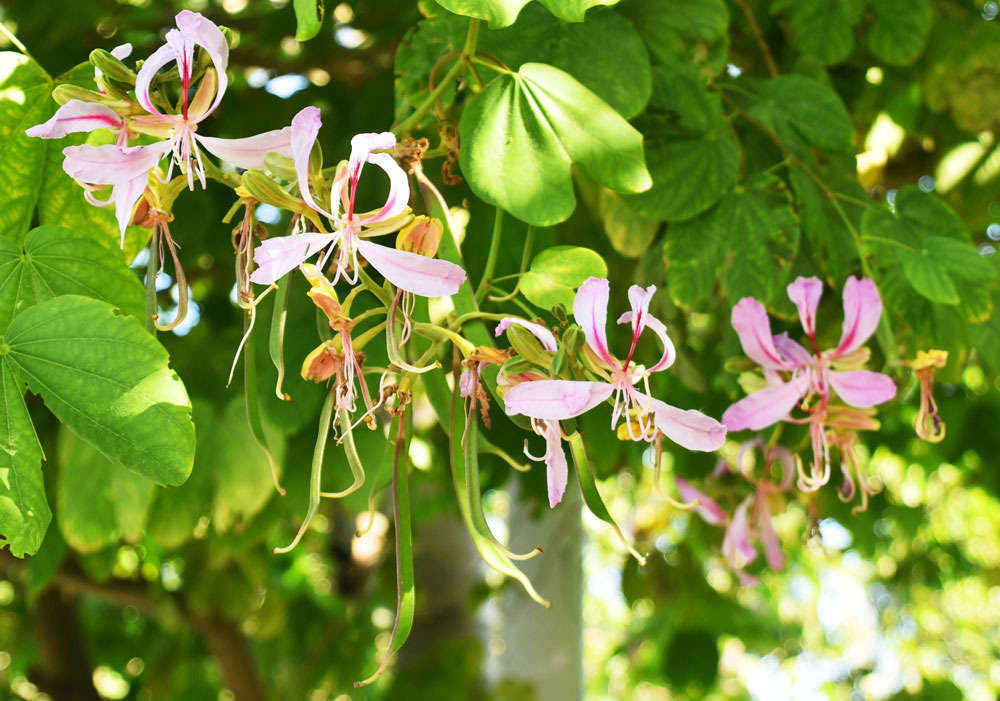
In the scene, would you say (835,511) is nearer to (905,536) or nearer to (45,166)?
(905,536)

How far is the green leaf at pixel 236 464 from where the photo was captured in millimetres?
1113

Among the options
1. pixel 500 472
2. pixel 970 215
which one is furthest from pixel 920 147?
pixel 500 472

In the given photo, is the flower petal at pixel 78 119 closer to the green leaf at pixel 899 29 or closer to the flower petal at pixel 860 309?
the flower petal at pixel 860 309

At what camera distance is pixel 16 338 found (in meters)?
0.53

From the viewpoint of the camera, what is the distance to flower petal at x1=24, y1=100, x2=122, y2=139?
50cm

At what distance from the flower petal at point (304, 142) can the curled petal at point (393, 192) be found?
0.02 m

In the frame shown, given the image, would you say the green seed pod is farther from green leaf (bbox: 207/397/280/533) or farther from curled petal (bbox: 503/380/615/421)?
green leaf (bbox: 207/397/280/533)

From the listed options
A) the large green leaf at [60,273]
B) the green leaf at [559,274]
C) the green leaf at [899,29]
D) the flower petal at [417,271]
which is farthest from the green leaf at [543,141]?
the green leaf at [899,29]

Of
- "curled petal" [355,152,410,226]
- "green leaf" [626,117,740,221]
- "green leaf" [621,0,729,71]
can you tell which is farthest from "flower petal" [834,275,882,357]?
"curled petal" [355,152,410,226]

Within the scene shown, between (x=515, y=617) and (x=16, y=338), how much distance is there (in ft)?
6.71

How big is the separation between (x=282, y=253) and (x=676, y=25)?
509mm

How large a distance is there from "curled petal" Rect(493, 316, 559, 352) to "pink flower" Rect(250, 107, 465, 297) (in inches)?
1.6

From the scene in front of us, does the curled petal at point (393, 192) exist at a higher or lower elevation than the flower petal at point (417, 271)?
higher

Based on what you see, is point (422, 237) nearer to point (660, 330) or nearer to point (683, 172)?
point (660, 330)
